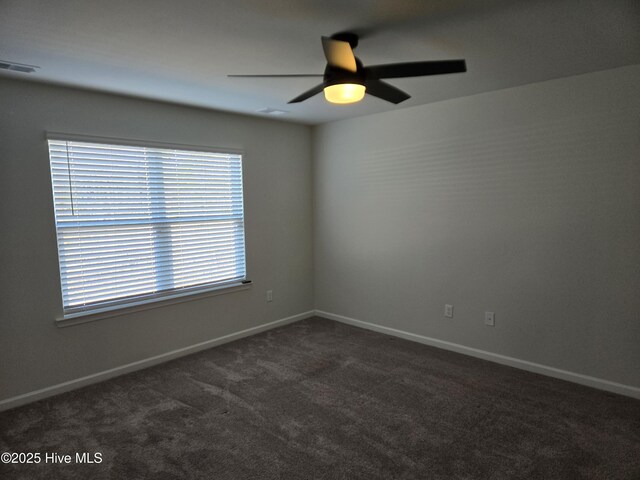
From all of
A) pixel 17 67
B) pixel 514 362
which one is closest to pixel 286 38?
pixel 17 67

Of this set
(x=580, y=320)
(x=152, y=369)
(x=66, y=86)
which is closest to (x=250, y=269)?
(x=152, y=369)

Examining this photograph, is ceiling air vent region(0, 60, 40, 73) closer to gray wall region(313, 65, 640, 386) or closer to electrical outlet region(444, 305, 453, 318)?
gray wall region(313, 65, 640, 386)

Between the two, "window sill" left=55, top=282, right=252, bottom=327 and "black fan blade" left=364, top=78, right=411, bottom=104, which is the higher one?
"black fan blade" left=364, top=78, right=411, bottom=104

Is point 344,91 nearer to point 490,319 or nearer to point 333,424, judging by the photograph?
point 333,424

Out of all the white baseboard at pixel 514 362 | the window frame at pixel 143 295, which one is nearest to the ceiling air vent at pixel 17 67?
the window frame at pixel 143 295

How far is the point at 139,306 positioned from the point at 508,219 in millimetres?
3301

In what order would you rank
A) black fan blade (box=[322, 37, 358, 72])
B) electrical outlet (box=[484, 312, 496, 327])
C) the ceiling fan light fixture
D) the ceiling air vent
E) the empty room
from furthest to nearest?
electrical outlet (box=[484, 312, 496, 327])
the ceiling air vent
the empty room
the ceiling fan light fixture
black fan blade (box=[322, 37, 358, 72])

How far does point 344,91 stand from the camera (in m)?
2.06

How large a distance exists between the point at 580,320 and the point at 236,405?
2703 millimetres

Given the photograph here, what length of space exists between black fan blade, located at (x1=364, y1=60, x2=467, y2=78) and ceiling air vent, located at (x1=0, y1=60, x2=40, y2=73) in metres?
2.16

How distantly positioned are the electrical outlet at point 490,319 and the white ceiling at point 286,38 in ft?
6.43

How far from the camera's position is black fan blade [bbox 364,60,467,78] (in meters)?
1.87

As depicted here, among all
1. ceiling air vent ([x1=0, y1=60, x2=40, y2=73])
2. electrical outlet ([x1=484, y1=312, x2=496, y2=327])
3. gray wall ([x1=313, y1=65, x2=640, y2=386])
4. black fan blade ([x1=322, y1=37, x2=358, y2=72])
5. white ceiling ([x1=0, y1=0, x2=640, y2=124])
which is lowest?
electrical outlet ([x1=484, y1=312, x2=496, y2=327])

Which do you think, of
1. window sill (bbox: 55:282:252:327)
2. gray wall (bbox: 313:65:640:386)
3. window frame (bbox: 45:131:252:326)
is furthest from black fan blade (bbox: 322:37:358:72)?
window sill (bbox: 55:282:252:327)
